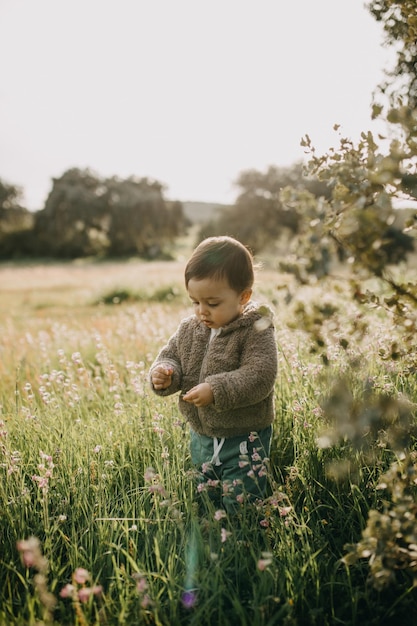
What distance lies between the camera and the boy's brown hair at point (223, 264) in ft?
9.89

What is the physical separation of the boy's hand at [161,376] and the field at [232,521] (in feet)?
1.03

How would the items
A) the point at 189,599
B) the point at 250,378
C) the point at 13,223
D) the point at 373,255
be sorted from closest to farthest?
the point at 373,255 → the point at 189,599 → the point at 250,378 → the point at 13,223

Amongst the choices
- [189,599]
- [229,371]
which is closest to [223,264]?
[229,371]

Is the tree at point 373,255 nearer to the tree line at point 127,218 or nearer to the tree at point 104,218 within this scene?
the tree line at point 127,218

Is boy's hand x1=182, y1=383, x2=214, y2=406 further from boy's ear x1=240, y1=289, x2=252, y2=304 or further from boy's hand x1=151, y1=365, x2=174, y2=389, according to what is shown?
boy's ear x1=240, y1=289, x2=252, y2=304

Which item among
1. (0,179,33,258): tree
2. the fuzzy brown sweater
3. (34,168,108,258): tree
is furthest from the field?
(0,179,33,258): tree

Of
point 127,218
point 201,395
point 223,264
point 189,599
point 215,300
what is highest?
point 127,218

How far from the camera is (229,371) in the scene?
3.07 metres

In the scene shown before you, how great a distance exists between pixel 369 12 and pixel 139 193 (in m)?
56.7

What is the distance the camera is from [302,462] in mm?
3154

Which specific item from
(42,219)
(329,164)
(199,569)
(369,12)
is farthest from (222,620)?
(42,219)

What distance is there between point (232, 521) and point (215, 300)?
1.27 m

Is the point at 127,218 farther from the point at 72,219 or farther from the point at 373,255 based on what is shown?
the point at 373,255

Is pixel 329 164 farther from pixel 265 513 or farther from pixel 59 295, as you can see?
pixel 59 295
